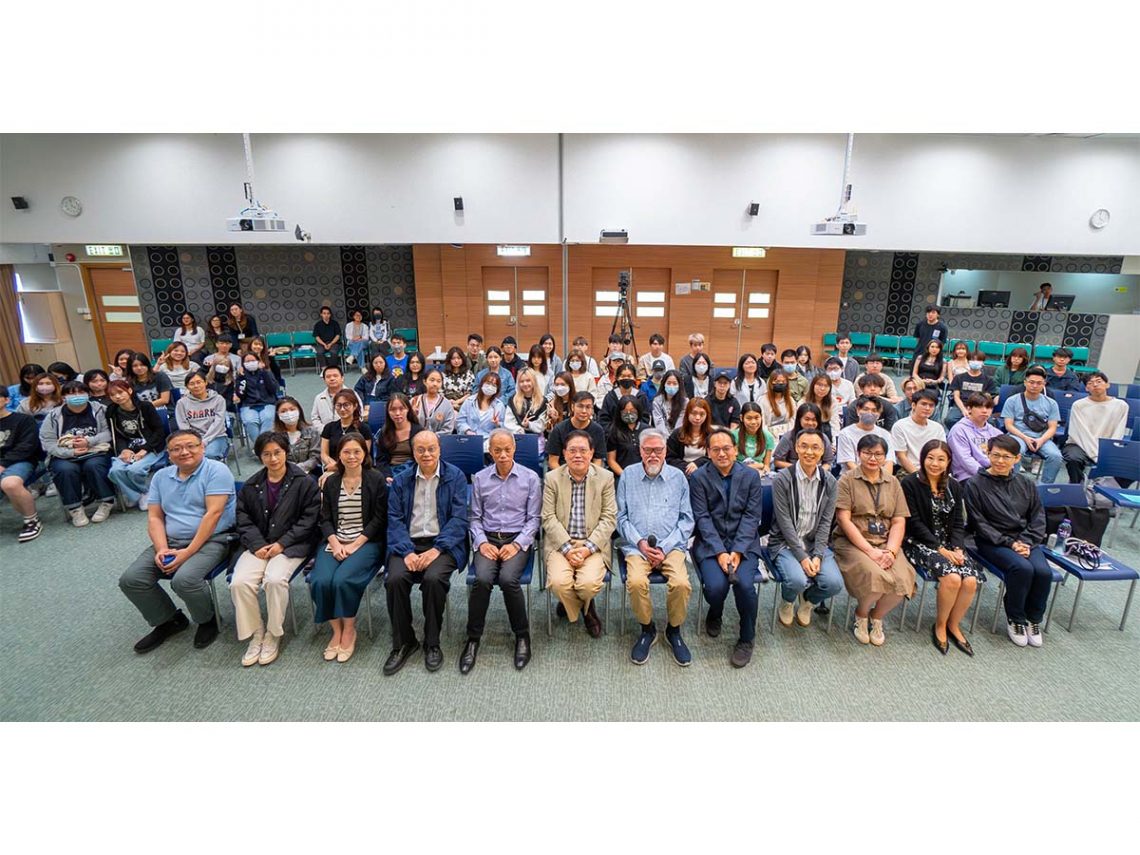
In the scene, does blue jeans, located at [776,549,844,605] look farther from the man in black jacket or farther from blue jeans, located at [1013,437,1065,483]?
the man in black jacket

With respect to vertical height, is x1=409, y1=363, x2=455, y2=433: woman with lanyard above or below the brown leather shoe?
above

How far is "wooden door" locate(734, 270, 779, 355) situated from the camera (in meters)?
11.8

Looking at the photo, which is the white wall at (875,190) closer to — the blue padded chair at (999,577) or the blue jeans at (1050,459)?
the blue jeans at (1050,459)

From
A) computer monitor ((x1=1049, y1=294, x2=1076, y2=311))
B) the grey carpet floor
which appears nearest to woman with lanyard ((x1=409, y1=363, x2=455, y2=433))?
the grey carpet floor

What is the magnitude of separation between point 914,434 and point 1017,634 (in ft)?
5.87

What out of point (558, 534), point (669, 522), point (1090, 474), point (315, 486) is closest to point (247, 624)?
point (315, 486)

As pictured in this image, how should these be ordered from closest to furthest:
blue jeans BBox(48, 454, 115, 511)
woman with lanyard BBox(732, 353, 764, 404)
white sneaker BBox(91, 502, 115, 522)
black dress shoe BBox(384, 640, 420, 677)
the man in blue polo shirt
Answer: black dress shoe BBox(384, 640, 420, 677) → the man in blue polo shirt → blue jeans BBox(48, 454, 115, 511) → white sneaker BBox(91, 502, 115, 522) → woman with lanyard BBox(732, 353, 764, 404)

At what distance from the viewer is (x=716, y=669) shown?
352 cm

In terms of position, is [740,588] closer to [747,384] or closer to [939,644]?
[939,644]

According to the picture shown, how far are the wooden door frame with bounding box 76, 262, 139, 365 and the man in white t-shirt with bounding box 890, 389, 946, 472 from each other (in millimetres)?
13022

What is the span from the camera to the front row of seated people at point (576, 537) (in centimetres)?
357

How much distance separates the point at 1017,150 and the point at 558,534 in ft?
34.0

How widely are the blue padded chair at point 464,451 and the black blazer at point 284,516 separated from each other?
139cm

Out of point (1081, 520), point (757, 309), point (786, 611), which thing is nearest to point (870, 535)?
point (786, 611)
